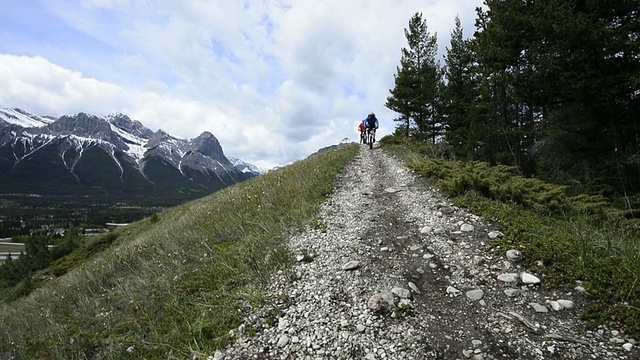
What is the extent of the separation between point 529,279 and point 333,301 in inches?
133

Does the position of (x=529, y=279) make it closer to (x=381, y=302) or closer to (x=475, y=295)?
(x=475, y=295)

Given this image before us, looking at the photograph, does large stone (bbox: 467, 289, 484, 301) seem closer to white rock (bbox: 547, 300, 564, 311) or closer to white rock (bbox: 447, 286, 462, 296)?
white rock (bbox: 447, 286, 462, 296)

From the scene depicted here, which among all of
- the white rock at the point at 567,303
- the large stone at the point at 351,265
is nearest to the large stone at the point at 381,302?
the large stone at the point at 351,265

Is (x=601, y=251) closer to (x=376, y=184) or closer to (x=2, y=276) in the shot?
(x=376, y=184)

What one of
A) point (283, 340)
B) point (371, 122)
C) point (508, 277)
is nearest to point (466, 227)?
point (508, 277)

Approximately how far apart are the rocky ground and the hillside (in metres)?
0.02

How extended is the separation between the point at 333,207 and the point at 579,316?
253 inches

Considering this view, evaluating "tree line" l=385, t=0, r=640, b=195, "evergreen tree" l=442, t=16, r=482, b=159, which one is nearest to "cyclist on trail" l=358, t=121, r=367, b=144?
"evergreen tree" l=442, t=16, r=482, b=159

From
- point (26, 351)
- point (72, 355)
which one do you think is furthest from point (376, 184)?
point (26, 351)

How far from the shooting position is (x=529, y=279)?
481 centimetres

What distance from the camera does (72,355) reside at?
499 cm

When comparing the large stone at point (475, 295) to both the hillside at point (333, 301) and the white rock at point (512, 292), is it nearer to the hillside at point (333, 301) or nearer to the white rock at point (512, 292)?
the hillside at point (333, 301)

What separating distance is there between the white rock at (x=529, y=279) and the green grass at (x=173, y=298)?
443 centimetres

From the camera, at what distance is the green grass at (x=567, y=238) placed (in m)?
4.04
